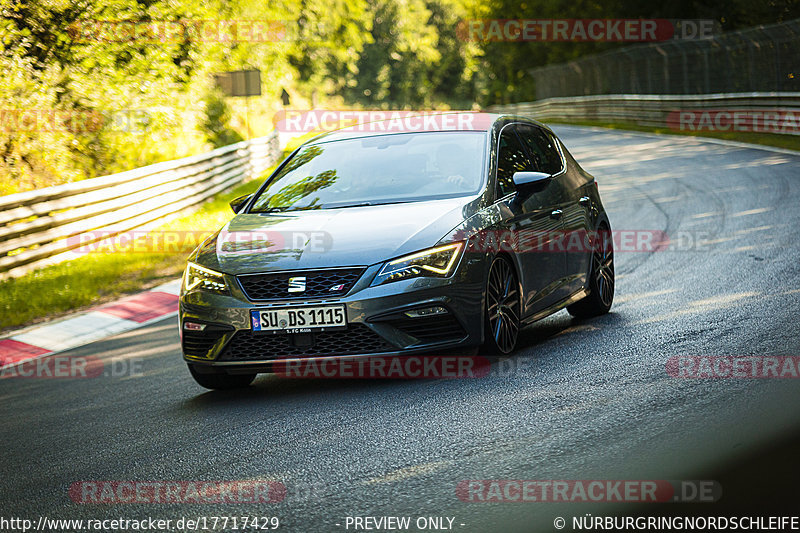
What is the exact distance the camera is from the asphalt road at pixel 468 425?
426cm

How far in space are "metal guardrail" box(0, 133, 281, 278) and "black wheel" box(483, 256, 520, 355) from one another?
789 centimetres

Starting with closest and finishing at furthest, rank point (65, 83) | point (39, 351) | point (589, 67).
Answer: point (39, 351) → point (65, 83) → point (589, 67)

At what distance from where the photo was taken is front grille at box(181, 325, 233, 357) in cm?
638

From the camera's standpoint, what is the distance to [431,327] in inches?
245

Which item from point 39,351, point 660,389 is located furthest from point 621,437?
point 39,351

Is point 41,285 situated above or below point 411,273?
below

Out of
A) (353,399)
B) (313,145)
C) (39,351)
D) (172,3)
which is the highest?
(172,3)

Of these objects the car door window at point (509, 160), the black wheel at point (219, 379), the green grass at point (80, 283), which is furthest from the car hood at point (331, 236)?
the green grass at point (80, 283)

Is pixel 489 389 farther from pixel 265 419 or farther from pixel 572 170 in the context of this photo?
pixel 572 170

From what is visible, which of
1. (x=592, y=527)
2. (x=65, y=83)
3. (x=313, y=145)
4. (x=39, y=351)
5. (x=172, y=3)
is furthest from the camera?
(x=172, y=3)

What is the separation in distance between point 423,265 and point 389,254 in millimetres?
211

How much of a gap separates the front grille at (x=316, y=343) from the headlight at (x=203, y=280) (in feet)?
1.04

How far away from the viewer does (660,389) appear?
18.7 ft

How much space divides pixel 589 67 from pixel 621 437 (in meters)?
49.2
